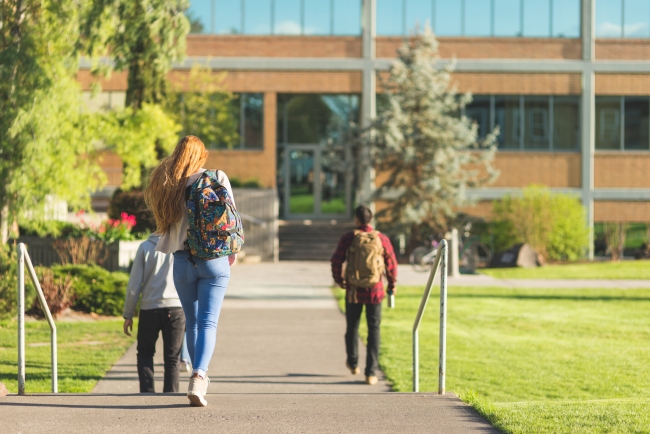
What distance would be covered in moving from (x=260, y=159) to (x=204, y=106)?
2773 millimetres

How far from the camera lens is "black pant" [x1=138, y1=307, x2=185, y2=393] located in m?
7.62

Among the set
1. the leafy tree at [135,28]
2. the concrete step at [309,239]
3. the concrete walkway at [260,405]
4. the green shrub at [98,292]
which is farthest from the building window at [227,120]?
the concrete walkway at [260,405]

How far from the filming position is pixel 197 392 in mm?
6000

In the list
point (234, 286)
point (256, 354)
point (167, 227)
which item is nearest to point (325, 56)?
point (234, 286)

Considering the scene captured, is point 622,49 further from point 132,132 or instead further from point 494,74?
point 132,132

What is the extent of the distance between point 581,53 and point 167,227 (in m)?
28.1

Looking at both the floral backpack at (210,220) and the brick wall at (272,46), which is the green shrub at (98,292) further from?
the brick wall at (272,46)

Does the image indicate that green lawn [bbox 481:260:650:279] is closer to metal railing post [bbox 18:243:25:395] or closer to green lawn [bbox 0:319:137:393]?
green lawn [bbox 0:319:137:393]

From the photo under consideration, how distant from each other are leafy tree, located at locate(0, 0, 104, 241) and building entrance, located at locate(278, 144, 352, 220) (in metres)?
19.4

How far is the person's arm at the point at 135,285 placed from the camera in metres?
7.58

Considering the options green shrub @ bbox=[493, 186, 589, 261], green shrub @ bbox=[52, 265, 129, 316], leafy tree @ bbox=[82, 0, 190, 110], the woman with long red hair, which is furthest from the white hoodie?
green shrub @ bbox=[493, 186, 589, 261]

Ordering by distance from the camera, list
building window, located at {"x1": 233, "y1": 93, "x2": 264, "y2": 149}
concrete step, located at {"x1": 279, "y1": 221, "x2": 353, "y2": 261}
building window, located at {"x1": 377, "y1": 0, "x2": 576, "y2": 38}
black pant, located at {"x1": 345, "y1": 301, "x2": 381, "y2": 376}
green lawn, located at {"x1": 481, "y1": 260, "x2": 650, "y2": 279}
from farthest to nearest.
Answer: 1. building window, located at {"x1": 377, "y1": 0, "x2": 576, "y2": 38}
2. building window, located at {"x1": 233, "y1": 93, "x2": 264, "y2": 149}
3. concrete step, located at {"x1": 279, "y1": 221, "x2": 353, "y2": 261}
4. green lawn, located at {"x1": 481, "y1": 260, "x2": 650, "y2": 279}
5. black pant, located at {"x1": 345, "y1": 301, "x2": 381, "y2": 376}

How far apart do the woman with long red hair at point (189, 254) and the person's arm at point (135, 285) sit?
50.6 inches

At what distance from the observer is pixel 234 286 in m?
20.0
